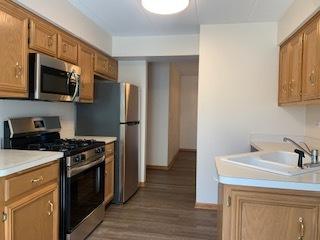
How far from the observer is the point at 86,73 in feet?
10.8

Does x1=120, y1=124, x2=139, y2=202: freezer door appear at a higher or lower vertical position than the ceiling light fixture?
lower

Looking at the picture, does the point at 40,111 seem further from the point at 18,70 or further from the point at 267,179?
the point at 267,179

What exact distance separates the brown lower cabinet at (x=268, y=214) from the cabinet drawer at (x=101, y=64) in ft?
8.50

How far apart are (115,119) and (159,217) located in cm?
136

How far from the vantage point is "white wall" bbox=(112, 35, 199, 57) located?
3781mm

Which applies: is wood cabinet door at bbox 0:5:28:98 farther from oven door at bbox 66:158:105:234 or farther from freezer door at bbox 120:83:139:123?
freezer door at bbox 120:83:139:123

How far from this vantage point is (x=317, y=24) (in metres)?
2.19

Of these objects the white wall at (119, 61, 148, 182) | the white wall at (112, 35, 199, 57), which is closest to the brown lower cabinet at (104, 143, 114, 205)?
the white wall at (119, 61, 148, 182)

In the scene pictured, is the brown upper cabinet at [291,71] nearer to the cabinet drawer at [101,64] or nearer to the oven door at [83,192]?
the oven door at [83,192]

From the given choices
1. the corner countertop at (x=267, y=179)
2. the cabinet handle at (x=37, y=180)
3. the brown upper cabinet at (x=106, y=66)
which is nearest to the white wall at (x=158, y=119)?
the brown upper cabinet at (x=106, y=66)

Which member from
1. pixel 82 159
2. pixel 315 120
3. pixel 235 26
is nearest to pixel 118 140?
pixel 82 159

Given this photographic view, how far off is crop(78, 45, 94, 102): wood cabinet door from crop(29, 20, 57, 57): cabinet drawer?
1.77ft

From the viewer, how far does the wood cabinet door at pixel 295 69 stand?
2.59 meters

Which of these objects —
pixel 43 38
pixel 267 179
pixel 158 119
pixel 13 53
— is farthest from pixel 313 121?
pixel 158 119
